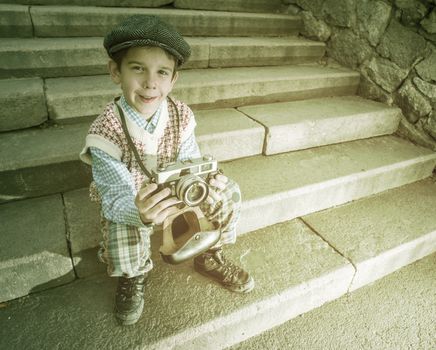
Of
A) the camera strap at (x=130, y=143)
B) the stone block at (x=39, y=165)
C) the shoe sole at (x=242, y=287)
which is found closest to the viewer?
the camera strap at (x=130, y=143)

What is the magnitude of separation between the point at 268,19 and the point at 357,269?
270 cm

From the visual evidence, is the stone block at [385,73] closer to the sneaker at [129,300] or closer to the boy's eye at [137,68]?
the boy's eye at [137,68]

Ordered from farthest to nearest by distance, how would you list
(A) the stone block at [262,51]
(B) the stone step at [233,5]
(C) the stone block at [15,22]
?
(B) the stone step at [233,5]
(A) the stone block at [262,51]
(C) the stone block at [15,22]

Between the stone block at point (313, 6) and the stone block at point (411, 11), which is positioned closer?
the stone block at point (411, 11)

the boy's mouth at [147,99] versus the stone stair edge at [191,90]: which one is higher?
the boy's mouth at [147,99]

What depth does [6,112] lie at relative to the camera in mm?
1974

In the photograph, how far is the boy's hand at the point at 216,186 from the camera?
4.72ft

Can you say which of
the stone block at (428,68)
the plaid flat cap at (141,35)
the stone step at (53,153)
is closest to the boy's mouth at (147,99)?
the plaid flat cap at (141,35)

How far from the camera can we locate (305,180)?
2.19 m

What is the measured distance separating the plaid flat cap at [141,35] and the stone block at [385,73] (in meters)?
2.35

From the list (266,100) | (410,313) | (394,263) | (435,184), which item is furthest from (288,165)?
(435,184)

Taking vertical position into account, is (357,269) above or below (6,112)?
below

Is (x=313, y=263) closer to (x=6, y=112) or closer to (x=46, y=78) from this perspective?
(x=6, y=112)

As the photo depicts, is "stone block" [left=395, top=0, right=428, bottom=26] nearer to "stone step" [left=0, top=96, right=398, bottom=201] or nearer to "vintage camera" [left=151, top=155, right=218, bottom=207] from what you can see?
"stone step" [left=0, top=96, right=398, bottom=201]
